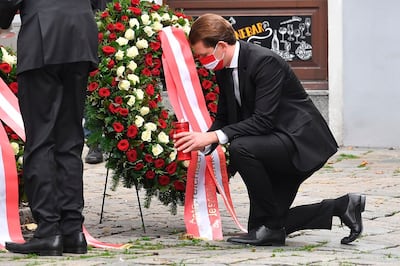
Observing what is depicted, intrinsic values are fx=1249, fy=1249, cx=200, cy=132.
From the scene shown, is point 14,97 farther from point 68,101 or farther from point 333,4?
point 333,4

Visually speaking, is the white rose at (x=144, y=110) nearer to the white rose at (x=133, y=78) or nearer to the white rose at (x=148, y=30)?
the white rose at (x=133, y=78)

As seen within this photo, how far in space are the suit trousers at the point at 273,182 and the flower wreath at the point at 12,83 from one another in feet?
4.14

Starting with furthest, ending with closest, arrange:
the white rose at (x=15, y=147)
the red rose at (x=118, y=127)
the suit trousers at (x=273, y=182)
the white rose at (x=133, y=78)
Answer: the white rose at (x=133, y=78) → the red rose at (x=118, y=127) → the white rose at (x=15, y=147) → the suit trousers at (x=273, y=182)

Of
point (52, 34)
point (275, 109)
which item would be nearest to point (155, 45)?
point (275, 109)

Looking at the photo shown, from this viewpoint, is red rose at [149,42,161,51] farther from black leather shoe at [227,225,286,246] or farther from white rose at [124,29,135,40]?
black leather shoe at [227,225,286,246]

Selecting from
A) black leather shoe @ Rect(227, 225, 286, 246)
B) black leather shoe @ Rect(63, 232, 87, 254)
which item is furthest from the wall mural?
black leather shoe @ Rect(63, 232, 87, 254)

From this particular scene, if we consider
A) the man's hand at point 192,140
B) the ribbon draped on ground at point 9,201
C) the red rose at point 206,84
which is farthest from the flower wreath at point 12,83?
the red rose at point 206,84

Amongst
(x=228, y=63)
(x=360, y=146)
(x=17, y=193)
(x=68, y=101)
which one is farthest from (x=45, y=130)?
(x=360, y=146)

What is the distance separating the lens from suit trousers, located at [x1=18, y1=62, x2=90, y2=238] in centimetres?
655

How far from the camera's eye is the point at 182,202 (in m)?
7.77

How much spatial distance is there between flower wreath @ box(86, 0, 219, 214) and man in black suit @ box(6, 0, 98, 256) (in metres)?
0.75

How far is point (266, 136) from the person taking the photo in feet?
23.0

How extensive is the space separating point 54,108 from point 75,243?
74 centimetres

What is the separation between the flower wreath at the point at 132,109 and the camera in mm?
7461
